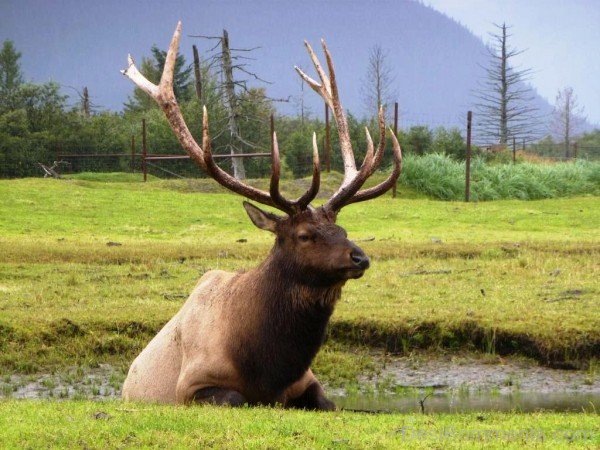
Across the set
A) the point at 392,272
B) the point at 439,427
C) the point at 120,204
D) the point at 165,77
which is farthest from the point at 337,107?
the point at 120,204

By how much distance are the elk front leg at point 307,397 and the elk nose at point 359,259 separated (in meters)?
1.27

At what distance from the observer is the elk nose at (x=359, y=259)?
8602 millimetres

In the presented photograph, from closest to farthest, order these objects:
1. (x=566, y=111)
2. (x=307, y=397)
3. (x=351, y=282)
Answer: (x=307, y=397)
(x=351, y=282)
(x=566, y=111)

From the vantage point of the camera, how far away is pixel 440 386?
12.3 metres

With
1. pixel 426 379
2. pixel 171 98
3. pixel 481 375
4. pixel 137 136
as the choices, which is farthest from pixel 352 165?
pixel 137 136

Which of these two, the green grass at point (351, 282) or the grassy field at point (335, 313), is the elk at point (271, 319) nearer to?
the grassy field at point (335, 313)

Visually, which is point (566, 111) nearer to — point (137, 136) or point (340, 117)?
point (137, 136)

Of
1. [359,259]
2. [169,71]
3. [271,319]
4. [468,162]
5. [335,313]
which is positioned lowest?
[335,313]

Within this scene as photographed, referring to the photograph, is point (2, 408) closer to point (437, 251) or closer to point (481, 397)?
point (481, 397)

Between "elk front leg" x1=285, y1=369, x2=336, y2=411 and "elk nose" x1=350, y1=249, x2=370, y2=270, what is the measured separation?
4.16ft

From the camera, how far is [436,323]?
14.0m

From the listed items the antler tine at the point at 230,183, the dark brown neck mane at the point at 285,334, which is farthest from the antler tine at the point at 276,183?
the dark brown neck mane at the point at 285,334

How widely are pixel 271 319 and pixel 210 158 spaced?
60.7 inches

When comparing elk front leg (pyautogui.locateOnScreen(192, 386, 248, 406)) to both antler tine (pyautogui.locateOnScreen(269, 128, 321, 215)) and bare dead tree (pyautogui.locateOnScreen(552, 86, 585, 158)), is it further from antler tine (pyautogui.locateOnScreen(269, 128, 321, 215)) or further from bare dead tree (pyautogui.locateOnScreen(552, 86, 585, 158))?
bare dead tree (pyautogui.locateOnScreen(552, 86, 585, 158))
